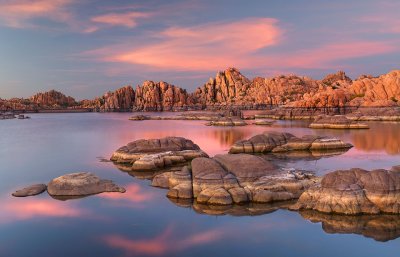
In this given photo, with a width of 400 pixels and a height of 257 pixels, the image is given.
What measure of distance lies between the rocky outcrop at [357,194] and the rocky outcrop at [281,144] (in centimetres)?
2865

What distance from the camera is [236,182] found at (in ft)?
98.3

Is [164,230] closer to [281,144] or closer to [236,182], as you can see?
[236,182]

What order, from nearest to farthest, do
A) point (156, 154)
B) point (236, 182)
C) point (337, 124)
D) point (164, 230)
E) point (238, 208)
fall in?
point (164, 230) → point (238, 208) → point (236, 182) → point (156, 154) → point (337, 124)

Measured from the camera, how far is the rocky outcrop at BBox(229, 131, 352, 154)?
5575 centimetres

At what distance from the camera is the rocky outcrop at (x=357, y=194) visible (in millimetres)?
25234

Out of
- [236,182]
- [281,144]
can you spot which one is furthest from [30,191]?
[281,144]

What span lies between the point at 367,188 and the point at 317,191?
10.3 feet

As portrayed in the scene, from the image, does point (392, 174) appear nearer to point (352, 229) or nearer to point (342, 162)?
point (352, 229)

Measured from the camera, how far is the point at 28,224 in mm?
25953

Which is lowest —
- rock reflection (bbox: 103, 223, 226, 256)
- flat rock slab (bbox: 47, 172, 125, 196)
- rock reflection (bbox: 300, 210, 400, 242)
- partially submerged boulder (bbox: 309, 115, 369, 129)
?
rock reflection (bbox: 103, 223, 226, 256)

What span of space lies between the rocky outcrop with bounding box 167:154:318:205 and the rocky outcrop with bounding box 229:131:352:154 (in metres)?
→ 22.3

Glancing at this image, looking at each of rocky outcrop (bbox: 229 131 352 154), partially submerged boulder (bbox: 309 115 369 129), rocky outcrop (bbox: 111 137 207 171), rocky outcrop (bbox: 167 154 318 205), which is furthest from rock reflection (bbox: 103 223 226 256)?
partially submerged boulder (bbox: 309 115 369 129)

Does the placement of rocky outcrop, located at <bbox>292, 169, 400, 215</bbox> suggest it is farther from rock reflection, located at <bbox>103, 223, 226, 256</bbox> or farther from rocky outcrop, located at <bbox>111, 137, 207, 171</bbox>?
rocky outcrop, located at <bbox>111, 137, 207, 171</bbox>

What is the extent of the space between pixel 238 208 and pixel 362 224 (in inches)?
313
